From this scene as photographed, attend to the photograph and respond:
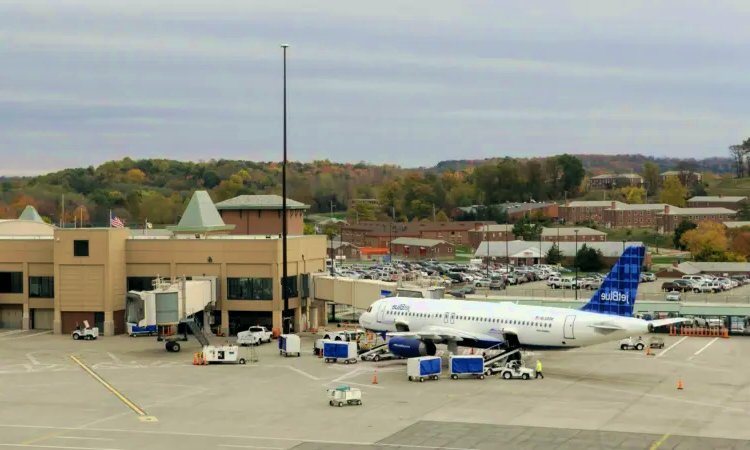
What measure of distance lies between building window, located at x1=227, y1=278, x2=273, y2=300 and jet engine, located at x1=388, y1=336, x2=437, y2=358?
2367cm

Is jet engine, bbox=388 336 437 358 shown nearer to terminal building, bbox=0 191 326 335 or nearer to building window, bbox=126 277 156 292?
terminal building, bbox=0 191 326 335

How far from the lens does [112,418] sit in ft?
205

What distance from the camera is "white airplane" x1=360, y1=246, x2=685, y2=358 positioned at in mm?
76500

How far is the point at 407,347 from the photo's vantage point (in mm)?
83375

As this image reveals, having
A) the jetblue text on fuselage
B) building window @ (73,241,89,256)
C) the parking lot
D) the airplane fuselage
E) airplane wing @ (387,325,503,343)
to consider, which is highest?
building window @ (73,241,89,256)

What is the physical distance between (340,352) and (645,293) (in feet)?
257

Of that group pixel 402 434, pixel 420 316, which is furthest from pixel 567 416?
pixel 420 316

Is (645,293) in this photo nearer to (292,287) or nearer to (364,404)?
(292,287)

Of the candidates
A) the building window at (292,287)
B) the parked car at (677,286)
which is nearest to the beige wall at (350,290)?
the building window at (292,287)

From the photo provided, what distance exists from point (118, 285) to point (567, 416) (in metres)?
55.7

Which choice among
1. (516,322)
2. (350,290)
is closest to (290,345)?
(350,290)

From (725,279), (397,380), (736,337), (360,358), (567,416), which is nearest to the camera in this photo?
(567,416)

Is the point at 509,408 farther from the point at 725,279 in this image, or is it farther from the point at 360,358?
the point at 725,279

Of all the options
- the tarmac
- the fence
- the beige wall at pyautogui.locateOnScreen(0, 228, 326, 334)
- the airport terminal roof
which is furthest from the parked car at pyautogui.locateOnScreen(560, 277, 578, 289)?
the tarmac
